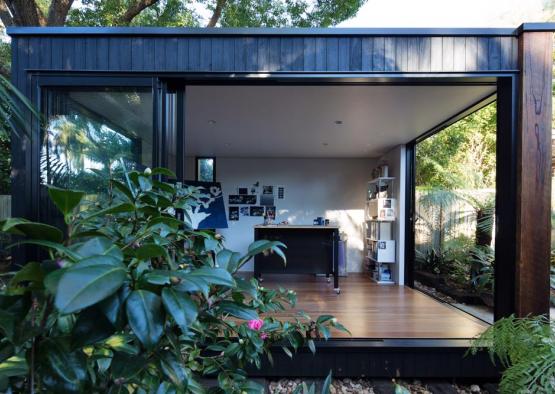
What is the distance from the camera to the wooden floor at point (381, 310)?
2525 millimetres

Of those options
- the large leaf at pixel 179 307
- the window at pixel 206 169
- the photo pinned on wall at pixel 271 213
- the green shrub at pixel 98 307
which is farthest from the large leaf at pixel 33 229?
the window at pixel 206 169

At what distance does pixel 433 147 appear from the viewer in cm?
679

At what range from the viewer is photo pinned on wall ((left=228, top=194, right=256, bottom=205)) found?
5730 mm

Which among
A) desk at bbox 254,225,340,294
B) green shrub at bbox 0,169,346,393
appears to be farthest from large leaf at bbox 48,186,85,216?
desk at bbox 254,225,340,294

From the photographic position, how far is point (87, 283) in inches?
14.7

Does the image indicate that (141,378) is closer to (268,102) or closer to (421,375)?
(421,375)

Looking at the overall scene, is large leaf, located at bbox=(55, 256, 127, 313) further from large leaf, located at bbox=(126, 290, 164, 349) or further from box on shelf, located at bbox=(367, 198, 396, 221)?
box on shelf, located at bbox=(367, 198, 396, 221)

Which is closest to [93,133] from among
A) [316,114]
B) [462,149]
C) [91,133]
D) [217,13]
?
[91,133]

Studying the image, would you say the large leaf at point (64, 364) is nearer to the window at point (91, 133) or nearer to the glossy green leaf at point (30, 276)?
the glossy green leaf at point (30, 276)

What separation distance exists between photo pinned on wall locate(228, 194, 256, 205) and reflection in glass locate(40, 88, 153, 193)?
3.69 m

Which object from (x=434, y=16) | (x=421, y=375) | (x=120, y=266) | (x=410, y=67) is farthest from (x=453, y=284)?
(x=434, y=16)

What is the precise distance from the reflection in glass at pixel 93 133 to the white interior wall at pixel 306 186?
366 centimetres

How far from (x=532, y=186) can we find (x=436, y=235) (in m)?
2.58

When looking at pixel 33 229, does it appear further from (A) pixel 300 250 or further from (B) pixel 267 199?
(B) pixel 267 199
